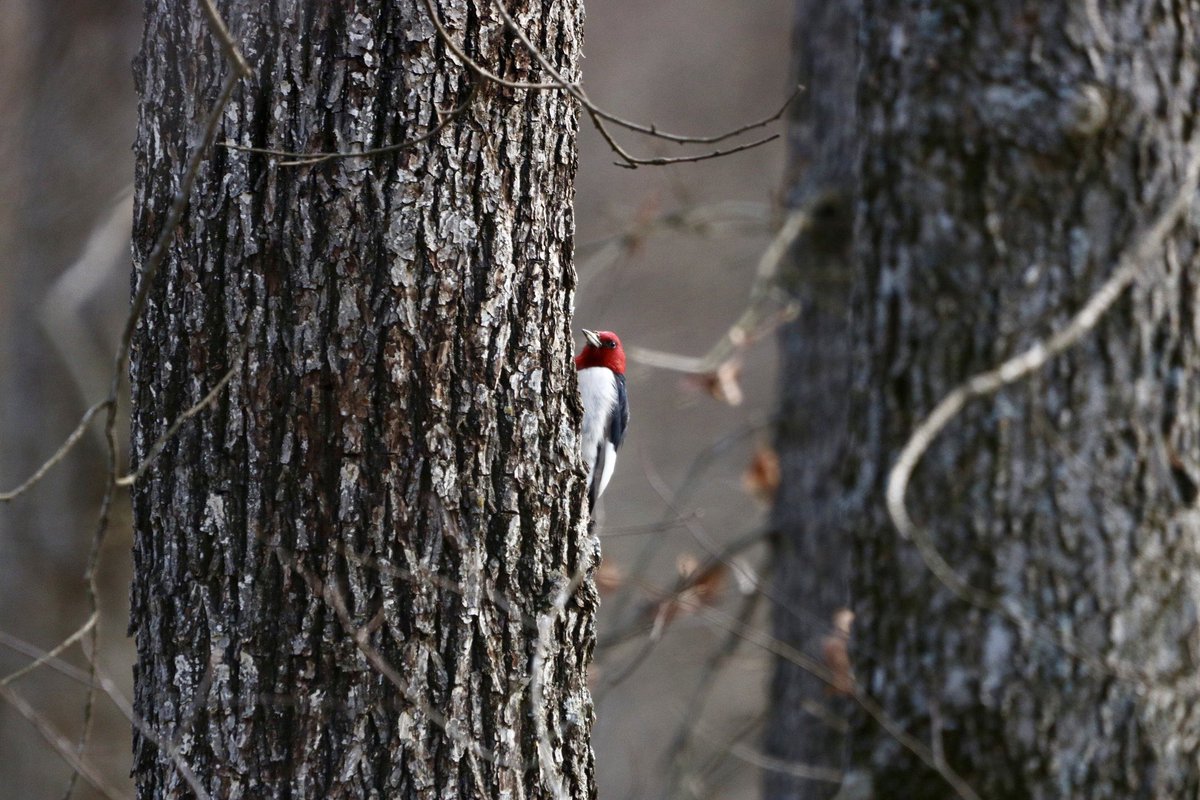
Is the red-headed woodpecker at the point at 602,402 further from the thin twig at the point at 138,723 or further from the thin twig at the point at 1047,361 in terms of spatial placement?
the thin twig at the point at 138,723

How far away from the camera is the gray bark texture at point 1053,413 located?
3.16 meters

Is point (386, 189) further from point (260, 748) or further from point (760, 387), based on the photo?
point (760, 387)

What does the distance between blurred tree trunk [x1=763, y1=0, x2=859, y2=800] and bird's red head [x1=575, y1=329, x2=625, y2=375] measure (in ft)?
3.60

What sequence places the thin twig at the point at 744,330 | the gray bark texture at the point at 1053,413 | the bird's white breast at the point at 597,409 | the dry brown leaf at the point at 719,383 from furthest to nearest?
the dry brown leaf at the point at 719,383 < the thin twig at the point at 744,330 < the bird's white breast at the point at 597,409 < the gray bark texture at the point at 1053,413

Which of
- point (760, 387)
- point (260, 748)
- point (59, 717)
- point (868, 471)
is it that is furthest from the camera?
point (760, 387)

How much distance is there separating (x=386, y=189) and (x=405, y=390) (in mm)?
327

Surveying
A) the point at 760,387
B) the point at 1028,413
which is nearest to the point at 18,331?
the point at 1028,413

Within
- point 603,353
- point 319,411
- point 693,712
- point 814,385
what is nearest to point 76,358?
point 603,353

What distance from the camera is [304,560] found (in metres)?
1.85

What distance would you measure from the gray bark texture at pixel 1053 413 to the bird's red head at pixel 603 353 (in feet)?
4.27

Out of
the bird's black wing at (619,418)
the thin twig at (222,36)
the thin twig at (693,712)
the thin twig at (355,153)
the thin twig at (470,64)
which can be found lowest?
the thin twig at (693,712)

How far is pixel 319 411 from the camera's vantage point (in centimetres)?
185

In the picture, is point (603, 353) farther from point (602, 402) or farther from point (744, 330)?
point (744, 330)

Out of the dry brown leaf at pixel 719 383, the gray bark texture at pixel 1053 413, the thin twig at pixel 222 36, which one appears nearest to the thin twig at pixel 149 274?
the thin twig at pixel 222 36
